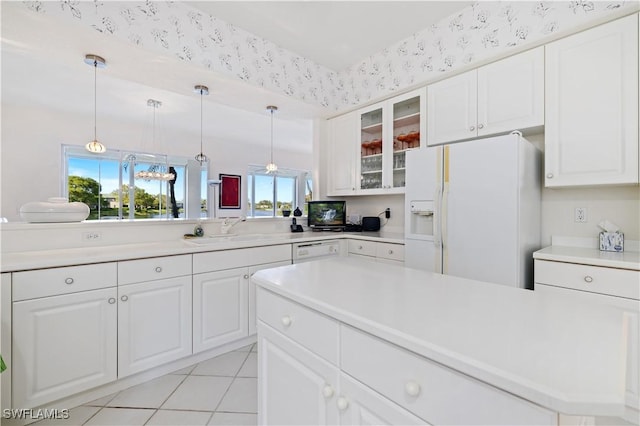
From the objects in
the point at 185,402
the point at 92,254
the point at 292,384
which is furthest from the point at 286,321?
the point at 92,254

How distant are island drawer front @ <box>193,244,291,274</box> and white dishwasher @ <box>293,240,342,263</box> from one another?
0.31 ft

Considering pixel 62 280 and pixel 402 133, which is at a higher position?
pixel 402 133

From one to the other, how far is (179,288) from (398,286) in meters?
1.67

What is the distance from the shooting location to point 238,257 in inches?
93.5

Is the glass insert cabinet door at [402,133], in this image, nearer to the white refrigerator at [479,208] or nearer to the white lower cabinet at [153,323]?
the white refrigerator at [479,208]

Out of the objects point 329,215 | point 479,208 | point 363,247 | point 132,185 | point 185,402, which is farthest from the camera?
point 132,185

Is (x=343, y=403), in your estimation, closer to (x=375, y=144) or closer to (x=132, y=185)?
(x=375, y=144)

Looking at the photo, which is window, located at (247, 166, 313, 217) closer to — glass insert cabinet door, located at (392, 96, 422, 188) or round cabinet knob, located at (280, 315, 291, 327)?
glass insert cabinet door, located at (392, 96, 422, 188)

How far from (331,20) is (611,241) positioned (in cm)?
263

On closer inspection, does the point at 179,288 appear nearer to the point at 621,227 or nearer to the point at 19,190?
the point at 621,227

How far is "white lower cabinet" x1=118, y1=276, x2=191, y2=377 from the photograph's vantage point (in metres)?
1.86

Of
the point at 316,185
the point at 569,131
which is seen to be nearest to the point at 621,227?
the point at 569,131

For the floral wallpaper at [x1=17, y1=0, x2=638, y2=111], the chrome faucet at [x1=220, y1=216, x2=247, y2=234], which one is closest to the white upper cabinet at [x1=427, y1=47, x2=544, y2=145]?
the floral wallpaper at [x1=17, y1=0, x2=638, y2=111]

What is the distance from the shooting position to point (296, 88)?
2.95 m
